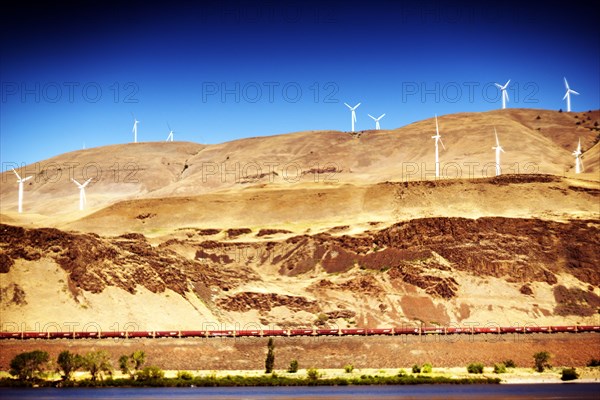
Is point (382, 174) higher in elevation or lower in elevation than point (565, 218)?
higher

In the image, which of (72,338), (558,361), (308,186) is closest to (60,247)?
(72,338)

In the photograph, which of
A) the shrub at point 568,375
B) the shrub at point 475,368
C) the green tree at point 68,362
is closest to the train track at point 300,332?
the shrub at point 475,368

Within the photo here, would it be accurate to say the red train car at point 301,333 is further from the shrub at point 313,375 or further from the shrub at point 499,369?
the shrub at point 499,369

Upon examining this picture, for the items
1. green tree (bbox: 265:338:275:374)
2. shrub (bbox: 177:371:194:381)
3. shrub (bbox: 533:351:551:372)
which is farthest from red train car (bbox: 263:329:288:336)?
shrub (bbox: 533:351:551:372)

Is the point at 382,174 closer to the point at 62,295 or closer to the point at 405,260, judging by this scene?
the point at 405,260

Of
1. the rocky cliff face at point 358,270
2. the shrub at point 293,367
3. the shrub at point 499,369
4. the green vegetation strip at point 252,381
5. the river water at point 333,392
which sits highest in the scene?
the rocky cliff face at point 358,270

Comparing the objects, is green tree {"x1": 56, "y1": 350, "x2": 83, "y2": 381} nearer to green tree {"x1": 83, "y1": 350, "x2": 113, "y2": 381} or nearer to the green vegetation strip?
green tree {"x1": 83, "y1": 350, "x2": 113, "y2": 381}
